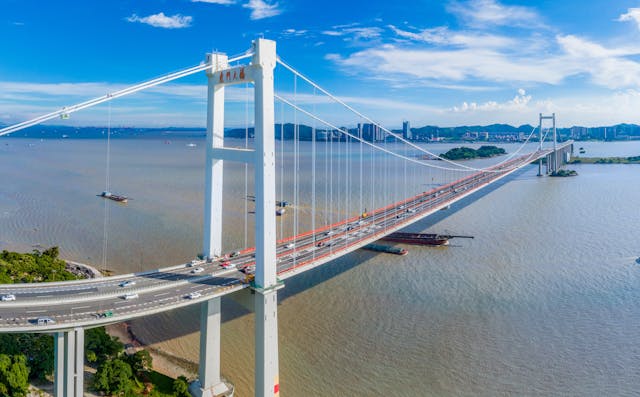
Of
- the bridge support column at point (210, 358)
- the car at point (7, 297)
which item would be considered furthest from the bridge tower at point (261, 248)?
the car at point (7, 297)

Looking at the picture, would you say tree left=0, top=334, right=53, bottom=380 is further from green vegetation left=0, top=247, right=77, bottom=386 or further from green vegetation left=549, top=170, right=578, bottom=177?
green vegetation left=549, top=170, right=578, bottom=177

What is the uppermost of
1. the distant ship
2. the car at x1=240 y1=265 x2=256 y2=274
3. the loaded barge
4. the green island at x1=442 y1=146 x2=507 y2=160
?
the green island at x1=442 y1=146 x2=507 y2=160

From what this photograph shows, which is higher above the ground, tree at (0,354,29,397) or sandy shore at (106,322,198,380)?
tree at (0,354,29,397)

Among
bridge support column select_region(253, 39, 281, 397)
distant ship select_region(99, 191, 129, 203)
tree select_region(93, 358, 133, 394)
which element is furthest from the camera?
distant ship select_region(99, 191, 129, 203)

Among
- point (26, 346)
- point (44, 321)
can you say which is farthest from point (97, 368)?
point (44, 321)

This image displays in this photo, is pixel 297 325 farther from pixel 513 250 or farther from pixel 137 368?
pixel 513 250

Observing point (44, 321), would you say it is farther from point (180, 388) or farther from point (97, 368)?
point (180, 388)

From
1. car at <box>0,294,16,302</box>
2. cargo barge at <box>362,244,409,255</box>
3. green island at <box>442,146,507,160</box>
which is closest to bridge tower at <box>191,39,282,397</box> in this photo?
car at <box>0,294,16,302</box>
